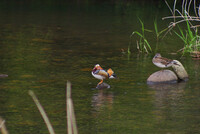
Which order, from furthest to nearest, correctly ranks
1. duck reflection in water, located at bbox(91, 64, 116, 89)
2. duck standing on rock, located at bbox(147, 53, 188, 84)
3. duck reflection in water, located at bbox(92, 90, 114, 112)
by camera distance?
duck standing on rock, located at bbox(147, 53, 188, 84), duck reflection in water, located at bbox(91, 64, 116, 89), duck reflection in water, located at bbox(92, 90, 114, 112)

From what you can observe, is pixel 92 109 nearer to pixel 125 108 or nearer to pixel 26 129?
pixel 125 108

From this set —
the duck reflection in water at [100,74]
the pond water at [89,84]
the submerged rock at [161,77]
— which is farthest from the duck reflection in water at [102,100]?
the submerged rock at [161,77]

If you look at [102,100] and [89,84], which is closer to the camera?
[102,100]

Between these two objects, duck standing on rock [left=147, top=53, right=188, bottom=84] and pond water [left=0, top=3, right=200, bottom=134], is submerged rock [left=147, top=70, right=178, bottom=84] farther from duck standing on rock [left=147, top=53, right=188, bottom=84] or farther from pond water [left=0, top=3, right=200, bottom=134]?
pond water [left=0, top=3, right=200, bottom=134]

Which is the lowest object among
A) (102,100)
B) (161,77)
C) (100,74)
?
(102,100)

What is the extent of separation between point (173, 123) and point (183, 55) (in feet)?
22.7

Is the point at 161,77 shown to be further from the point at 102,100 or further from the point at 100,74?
the point at 102,100

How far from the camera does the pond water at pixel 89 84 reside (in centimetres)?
757

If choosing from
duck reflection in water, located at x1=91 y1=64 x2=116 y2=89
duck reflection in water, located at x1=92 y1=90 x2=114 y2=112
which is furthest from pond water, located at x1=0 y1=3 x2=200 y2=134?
duck reflection in water, located at x1=91 y1=64 x2=116 y2=89

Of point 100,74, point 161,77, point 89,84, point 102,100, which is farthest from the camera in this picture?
point 161,77

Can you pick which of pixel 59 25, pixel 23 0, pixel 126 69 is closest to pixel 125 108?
pixel 126 69

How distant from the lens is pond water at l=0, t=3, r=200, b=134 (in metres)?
7.57

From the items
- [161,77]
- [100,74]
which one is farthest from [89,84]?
[161,77]

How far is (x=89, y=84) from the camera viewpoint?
10461 millimetres
